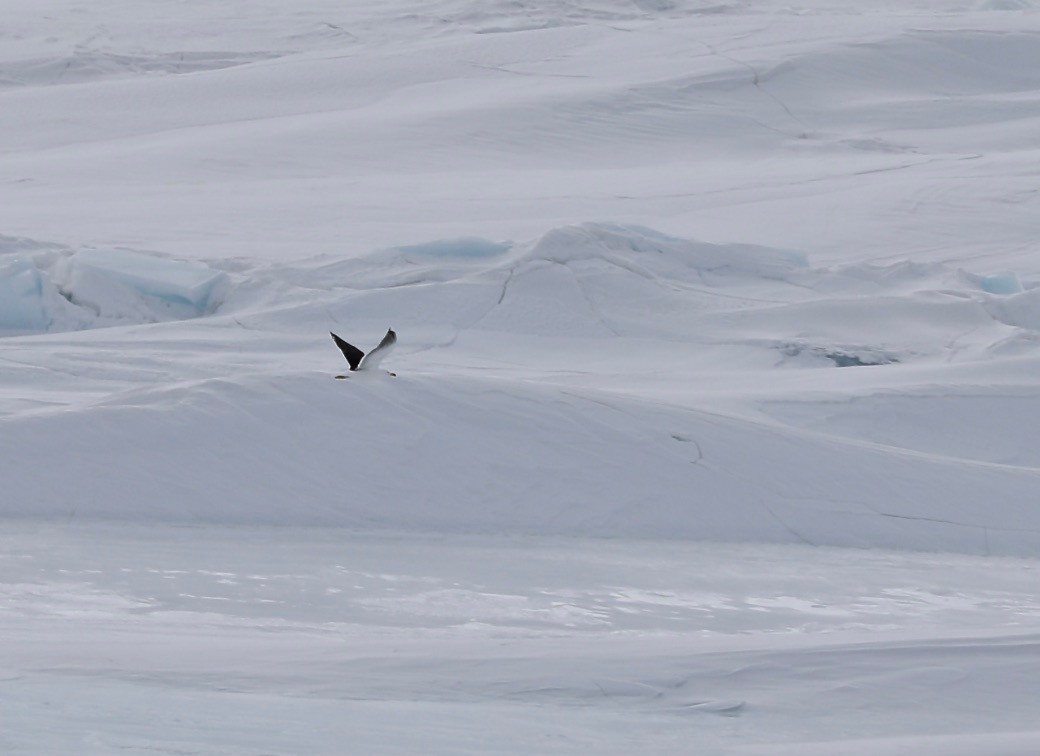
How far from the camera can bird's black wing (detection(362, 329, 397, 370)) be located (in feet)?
11.4

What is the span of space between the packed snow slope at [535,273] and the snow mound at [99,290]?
16mm

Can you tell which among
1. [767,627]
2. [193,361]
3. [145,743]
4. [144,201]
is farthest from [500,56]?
[145,743]

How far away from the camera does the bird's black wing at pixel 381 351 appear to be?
346 centimetres

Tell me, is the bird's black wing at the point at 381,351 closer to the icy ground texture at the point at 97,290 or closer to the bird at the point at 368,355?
the bird at the point at 368,355

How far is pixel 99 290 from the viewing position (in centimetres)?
571

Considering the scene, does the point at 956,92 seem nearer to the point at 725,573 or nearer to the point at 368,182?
the point at 368,182

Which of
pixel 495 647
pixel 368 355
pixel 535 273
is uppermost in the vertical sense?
pixel 368 355

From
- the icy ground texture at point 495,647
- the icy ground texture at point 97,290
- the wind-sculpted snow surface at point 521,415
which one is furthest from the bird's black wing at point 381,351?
the icy ground texture at point 97,290

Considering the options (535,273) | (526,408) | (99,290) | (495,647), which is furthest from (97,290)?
(495,647)

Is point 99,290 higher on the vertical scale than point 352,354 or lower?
lower

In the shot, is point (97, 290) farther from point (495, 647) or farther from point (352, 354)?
point (495, 647)

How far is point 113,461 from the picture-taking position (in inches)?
139

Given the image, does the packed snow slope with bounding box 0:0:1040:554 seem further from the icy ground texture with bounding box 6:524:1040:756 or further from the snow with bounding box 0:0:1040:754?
the icy ground texture with bounding box 6:524:1040:756

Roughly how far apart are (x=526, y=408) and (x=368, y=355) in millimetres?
537
